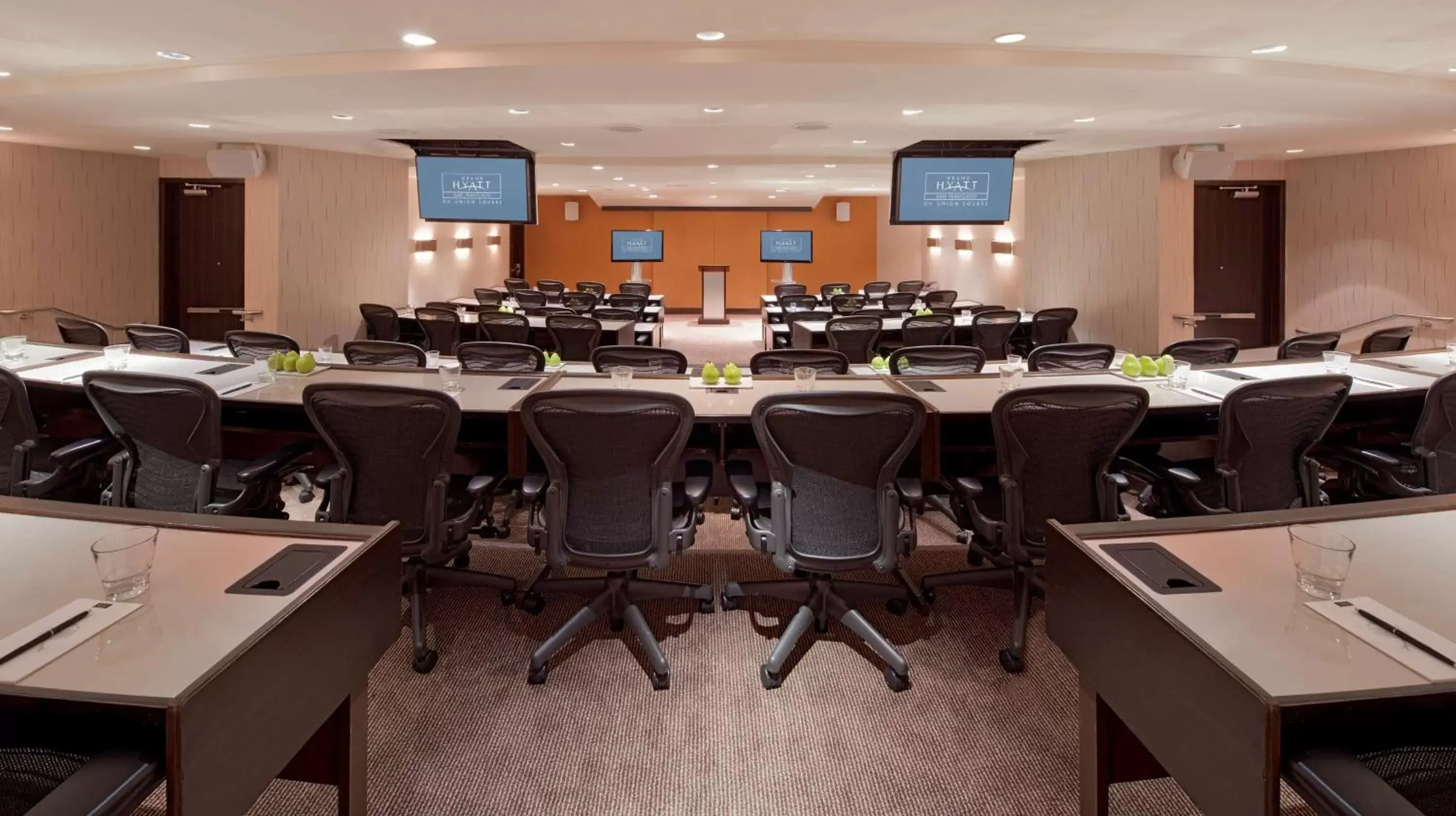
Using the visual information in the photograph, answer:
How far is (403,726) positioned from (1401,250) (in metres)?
11.0

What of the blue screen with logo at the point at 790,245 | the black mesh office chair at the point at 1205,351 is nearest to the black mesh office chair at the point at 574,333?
the black mesh office chair at the point at 1205,351

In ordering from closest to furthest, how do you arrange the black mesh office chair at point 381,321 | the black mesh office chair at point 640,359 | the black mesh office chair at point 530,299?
the black mesh office chair at point 640,359 → the black mesh office chair at point 381,321 → the black mesh office chair at point 530,299

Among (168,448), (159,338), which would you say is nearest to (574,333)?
(159,338)

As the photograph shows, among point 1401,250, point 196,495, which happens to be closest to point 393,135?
point 196,495

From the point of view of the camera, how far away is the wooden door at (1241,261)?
10.0 metres

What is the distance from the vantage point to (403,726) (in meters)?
2.50

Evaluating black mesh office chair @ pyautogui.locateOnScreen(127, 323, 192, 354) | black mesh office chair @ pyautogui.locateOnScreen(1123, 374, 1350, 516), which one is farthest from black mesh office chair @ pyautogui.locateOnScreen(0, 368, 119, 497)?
black mesh office chair @ pyautogui.locateOnScreen(1123, 374, 1350, 516)

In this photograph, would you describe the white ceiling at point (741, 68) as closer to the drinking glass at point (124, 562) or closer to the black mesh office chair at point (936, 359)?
the black mesh office chair at point (936, 359)

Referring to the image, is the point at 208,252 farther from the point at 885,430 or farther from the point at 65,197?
the point at 885,430

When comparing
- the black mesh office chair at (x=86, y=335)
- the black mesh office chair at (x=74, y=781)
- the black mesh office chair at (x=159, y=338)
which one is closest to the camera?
the black mesh office chair at (x=74, y=781)

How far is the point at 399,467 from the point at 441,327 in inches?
226

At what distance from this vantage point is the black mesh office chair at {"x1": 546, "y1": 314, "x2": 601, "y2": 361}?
7.58 metres

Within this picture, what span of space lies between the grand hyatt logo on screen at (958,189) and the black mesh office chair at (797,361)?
159 inches

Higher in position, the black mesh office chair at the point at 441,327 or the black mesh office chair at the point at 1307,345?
the black mesh office chair at the point at 441,327
